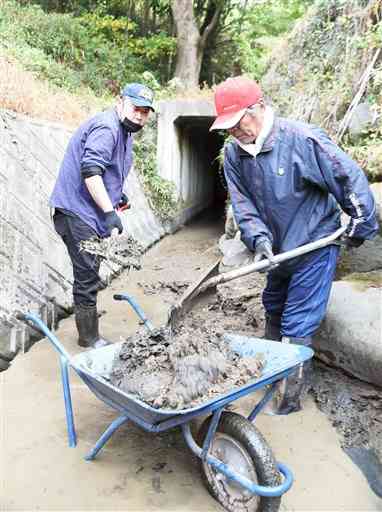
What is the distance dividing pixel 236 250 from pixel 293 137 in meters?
3.65

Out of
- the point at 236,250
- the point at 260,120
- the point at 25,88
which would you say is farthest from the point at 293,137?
the point at 25,88

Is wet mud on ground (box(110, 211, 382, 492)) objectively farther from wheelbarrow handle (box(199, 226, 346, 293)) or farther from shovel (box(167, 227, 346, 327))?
wheelbarrow handle (box(199, 226, 346, 293))

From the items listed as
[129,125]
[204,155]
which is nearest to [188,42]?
[204,155]

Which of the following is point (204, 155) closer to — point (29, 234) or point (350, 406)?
point (29, 234)

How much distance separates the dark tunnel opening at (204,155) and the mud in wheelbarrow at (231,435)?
288 inches

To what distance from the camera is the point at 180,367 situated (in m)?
2.96

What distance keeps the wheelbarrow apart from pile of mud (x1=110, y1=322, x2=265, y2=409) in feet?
0.37

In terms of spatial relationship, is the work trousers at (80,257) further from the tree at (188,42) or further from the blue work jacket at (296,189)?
the tree at (188,42)

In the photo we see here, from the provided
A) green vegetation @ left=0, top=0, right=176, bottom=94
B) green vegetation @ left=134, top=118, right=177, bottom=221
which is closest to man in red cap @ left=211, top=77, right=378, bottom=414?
green vegetation @ left=134, top=118, right=177, bottom=221

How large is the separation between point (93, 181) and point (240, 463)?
230 cm

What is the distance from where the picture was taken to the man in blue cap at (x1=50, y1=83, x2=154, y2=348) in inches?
153

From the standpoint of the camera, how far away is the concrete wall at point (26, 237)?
14.2 ft

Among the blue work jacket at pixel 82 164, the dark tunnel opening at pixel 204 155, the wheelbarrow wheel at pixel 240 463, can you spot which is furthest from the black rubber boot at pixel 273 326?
the dark tunnel opening at pixel 204 155

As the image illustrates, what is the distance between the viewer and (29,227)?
505cm
